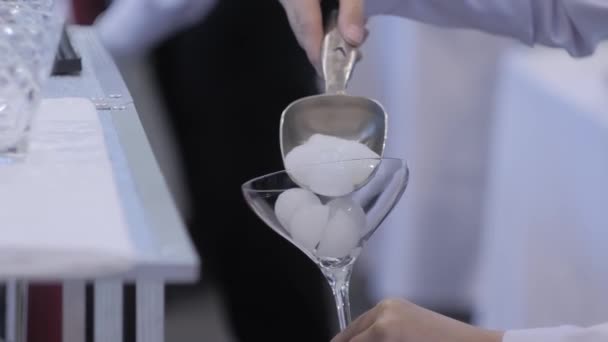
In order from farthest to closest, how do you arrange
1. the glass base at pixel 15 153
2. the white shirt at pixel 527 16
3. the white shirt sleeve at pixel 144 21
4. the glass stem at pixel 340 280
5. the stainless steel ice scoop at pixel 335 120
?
the white shirt sleeve at pixel 144 21
the white shirt at pixel 527 16
the stainless steel ice scoop at pixel 335 120
the glass stem at pixel 340 280
the glass base at pixel 15 153

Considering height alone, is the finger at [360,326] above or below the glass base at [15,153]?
below

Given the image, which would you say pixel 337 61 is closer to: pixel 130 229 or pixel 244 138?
pixel 130 229

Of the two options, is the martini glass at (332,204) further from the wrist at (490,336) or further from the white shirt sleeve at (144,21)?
the white shirt sleeve at (144,21)

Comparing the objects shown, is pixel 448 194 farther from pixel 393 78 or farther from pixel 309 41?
pixel 309 41

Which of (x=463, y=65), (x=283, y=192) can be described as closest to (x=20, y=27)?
(x=283, y=192)

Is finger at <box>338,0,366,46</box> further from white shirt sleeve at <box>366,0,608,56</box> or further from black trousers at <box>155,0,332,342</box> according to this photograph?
black trousers at <box>155,0,332,342</box>

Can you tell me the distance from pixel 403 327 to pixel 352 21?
27cm

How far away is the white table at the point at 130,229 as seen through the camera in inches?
19.8

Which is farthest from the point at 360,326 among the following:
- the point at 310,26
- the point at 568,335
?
the point at 310,26

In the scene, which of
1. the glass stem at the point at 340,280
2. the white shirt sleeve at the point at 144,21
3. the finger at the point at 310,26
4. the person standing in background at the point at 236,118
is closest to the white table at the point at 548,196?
the person standing in background at the point at 236,118

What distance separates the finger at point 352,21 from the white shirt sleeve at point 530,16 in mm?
184

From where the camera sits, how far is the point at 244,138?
2119 millimetres

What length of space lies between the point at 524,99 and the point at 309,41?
100cm

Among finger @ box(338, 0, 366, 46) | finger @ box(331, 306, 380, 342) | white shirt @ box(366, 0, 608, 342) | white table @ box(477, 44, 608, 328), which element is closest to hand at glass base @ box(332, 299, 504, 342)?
finger @ box(331, 306, 380, 342)
